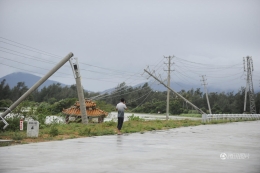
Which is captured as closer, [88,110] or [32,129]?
[32,129]

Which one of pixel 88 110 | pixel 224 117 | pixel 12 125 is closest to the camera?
pixel 12 125

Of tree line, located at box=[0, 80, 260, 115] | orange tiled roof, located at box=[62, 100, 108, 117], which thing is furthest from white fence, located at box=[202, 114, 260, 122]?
tree line, located at box=[0, 80, 260, 115]

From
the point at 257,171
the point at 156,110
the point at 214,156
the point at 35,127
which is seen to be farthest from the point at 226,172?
the point at 156,110

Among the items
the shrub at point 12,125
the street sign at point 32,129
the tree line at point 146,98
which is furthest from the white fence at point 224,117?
the tree line at point 146,98

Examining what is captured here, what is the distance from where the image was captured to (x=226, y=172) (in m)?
Result: 8.99

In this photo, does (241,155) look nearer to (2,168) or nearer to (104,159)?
(104,159)

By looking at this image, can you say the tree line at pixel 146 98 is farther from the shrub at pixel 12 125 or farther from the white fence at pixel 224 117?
the shrub at pixel 12 125

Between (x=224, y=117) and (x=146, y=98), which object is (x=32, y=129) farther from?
(x=146, y=98)

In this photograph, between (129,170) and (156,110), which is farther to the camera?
(156,110)

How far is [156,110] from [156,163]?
9058 cm

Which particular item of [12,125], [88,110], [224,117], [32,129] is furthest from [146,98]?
[32,129]

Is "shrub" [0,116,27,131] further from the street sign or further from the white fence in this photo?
the white fence

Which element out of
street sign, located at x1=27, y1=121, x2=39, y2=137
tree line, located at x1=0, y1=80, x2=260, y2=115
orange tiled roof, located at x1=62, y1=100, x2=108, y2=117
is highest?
tree line, located at x1=0, y1=80, x2=260, y2=115

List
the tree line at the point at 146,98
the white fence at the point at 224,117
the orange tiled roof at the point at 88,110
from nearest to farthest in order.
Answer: the orange tiled roof at the point at 88,110 < the white fence at the point at 224,117 < the tree line at the point at 146,98
